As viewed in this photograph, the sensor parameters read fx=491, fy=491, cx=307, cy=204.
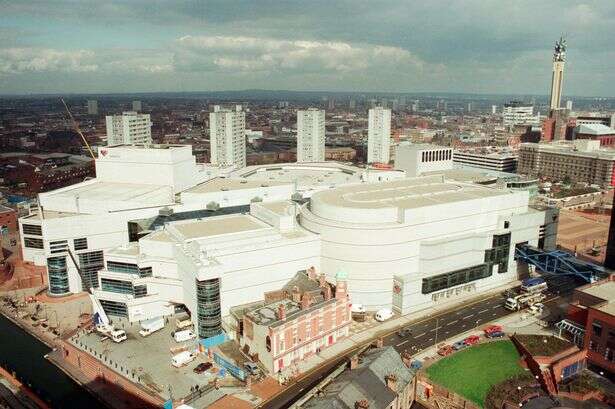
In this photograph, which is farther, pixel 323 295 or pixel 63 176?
pixel 63 176

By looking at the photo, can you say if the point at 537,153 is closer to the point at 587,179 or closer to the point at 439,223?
the point at 587,179

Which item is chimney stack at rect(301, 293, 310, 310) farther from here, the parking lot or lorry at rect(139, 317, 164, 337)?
lorry at rect(139, 317, 164, 337)

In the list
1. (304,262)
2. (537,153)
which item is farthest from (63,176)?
(537,153)

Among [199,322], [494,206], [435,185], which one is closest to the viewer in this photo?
[199,322]

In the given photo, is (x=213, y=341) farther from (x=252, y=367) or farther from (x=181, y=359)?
(x=252, y=367)

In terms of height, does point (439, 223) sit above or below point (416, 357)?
above
